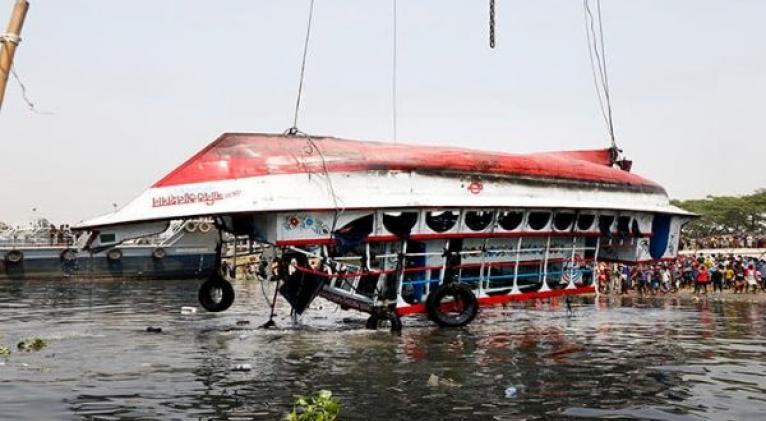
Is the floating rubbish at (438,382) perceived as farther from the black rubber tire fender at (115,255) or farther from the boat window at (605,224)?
the black rubber tire fender at (115,255)

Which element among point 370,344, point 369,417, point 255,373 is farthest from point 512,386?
point 370,344

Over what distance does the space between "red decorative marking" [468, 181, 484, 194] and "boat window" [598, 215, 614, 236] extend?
406 centimetres

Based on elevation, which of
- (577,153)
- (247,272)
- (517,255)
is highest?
(577,153)

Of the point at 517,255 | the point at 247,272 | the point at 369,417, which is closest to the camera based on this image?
the point at 369,417

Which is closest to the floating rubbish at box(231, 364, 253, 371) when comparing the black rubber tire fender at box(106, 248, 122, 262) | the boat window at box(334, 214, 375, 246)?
the boat window at box(334, 214, 375, 246)

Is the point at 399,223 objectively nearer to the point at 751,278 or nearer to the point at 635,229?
the point at 635,229

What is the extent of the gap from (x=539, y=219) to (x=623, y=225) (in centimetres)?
315

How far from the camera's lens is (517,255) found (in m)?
18.3

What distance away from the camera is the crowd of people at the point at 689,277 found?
32.4m

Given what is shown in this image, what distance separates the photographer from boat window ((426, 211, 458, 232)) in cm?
1712

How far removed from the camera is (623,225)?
2030cm

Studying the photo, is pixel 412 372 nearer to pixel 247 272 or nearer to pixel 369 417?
pixel 369 417

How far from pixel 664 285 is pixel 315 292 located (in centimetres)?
2233

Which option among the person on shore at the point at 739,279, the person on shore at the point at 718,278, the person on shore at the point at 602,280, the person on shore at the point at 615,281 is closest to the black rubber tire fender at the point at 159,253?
the person on shore at the point at 602,280
